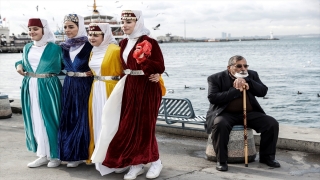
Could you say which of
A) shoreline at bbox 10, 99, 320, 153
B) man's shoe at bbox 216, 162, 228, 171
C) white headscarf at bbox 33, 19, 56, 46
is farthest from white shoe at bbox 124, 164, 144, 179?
shoreline at bbox 10, 99, 320, 153

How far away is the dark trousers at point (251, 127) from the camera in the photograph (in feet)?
20.5

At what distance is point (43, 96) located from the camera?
6312 millimetres

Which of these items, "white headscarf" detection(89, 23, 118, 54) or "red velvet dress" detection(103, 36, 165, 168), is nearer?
"red velvet dress" detection(103, 36, 165, 168)

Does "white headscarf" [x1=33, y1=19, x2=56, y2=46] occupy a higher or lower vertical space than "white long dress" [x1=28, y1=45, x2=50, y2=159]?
higher

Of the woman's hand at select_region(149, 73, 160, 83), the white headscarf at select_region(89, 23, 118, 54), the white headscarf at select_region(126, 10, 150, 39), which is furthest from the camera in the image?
the white headscarf at select_region(89, 23, 118, 54)

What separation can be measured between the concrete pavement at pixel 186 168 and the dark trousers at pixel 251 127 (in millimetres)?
210

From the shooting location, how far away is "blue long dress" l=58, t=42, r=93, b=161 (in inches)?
Answer: 241

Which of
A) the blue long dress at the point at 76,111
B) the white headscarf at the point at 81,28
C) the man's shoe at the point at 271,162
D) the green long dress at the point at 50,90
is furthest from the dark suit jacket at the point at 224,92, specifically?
the green long dress at the point at 50,90

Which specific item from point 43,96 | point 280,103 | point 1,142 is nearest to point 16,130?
point 1,142

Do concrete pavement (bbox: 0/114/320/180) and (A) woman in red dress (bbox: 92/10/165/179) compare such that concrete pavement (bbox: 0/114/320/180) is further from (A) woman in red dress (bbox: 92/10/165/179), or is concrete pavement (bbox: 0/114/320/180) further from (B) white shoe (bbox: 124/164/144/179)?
(A) woman in red dress (bbox: 92/10/165/179)

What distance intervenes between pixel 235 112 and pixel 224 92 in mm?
333

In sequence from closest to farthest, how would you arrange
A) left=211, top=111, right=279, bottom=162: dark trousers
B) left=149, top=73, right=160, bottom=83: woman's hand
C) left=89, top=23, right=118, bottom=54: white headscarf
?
left=149, top=73, right=160, bottom=83: woman's hand, left=89, top=23, right=118, bottom=54: white headscarf, left=211, top=111, right=279, bottom=162: dark trousers

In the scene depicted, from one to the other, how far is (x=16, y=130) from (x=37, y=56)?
318cm

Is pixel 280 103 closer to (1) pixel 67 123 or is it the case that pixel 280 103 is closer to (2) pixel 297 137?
(2) pixel 297 137
